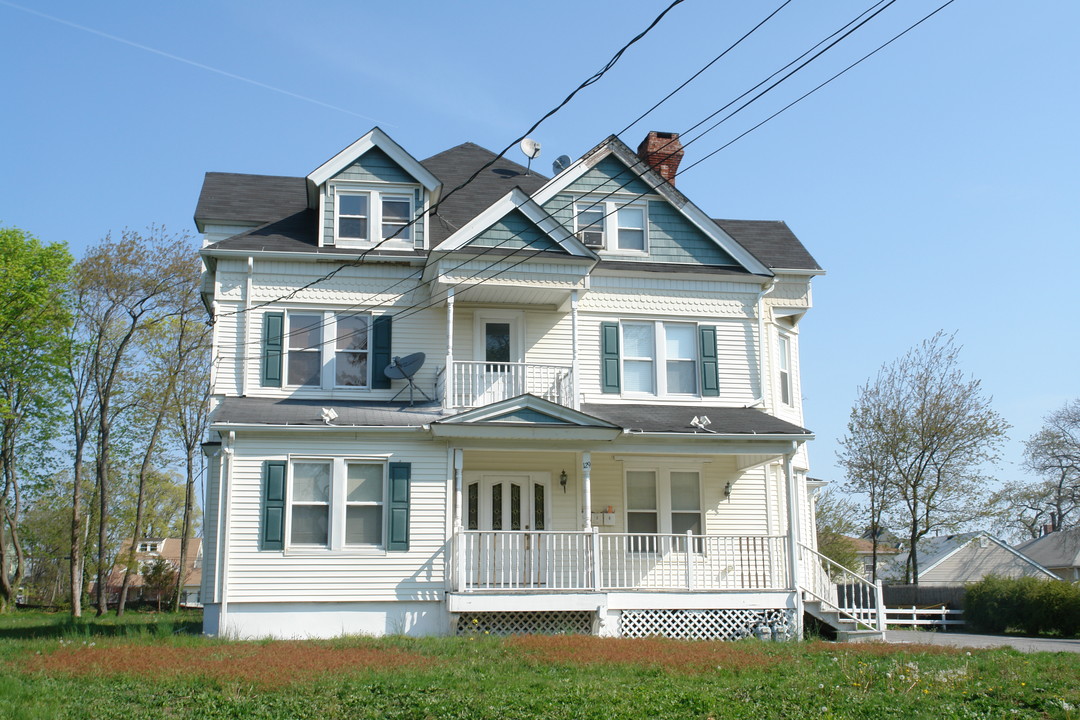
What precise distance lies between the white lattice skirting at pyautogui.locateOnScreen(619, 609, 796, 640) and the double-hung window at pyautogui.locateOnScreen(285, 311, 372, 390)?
6.98m

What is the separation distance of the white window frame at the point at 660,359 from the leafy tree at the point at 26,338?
26.3m

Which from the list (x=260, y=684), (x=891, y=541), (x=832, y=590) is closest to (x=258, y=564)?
(x=260, y=684)

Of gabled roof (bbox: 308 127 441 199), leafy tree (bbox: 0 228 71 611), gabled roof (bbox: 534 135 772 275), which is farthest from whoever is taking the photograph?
leafy tree (bbox: 0 228 71 611)

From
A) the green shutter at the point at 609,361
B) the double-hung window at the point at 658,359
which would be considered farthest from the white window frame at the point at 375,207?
the double-hung window at the point at 658,359

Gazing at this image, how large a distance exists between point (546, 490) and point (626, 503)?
1681mm

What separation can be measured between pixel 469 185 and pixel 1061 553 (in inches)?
1654

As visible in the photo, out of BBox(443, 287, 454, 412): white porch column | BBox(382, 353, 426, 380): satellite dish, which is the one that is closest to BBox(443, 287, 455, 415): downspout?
BBox(443, 287, 454, 412): white porch column

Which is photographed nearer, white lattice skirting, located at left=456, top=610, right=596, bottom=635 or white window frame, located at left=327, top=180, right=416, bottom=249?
white lattice skirting, located at left=456, top=610, right=596, bottom=635

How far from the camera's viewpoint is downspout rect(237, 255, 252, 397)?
19.5m

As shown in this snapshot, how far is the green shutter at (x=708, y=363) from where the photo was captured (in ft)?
69.7

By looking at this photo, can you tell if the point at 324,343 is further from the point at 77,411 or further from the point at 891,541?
the point at 891,541

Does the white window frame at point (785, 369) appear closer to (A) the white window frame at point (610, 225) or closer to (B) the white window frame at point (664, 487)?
(B) the white window frame at point (664, 487)

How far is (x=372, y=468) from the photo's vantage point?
18438mm

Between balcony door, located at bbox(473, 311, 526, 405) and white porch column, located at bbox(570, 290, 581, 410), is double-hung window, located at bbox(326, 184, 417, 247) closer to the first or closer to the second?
balcony door, located at bbox(473, 311, 526, 405)
